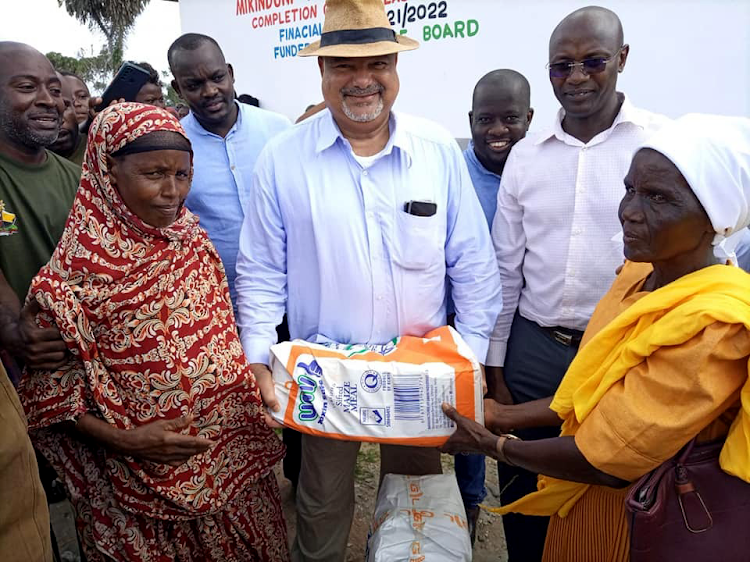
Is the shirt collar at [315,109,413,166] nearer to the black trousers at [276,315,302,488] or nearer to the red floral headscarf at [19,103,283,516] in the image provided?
the red floral headscarf at [19,103,283,516]

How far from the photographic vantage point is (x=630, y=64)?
4.02m

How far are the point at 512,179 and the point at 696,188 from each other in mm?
989

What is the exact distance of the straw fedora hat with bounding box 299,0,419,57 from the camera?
6.71 ft

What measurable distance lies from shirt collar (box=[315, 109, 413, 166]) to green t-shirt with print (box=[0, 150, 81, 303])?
3.86 ft

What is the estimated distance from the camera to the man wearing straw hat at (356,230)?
6.94ft

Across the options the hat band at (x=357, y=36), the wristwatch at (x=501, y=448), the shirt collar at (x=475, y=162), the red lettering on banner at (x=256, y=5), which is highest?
the red lettering on banner at (x=256, y=5)

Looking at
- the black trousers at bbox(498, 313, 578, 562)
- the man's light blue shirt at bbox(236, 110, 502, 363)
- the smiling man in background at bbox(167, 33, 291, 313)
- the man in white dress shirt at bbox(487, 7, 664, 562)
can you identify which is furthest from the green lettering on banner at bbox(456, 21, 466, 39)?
the black trousers at bbox(498, 313, 578, 562)

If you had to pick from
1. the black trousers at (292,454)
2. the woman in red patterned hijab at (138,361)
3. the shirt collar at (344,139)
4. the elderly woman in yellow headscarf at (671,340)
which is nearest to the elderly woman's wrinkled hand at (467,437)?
the elderly woman in yellow headscarf at (671,340)

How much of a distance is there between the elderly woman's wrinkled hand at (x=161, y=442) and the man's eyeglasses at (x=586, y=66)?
1.84 meters

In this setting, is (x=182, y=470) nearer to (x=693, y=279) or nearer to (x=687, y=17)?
(x=693, y=279)

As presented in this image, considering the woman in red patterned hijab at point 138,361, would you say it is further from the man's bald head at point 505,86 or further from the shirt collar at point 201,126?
the man's bald head at point 505,86

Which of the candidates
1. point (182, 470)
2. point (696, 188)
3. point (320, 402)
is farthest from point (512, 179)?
point (182, 470)

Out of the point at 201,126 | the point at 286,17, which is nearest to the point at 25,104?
the point at 201,126

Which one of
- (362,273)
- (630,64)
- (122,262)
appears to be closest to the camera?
(122,262)
